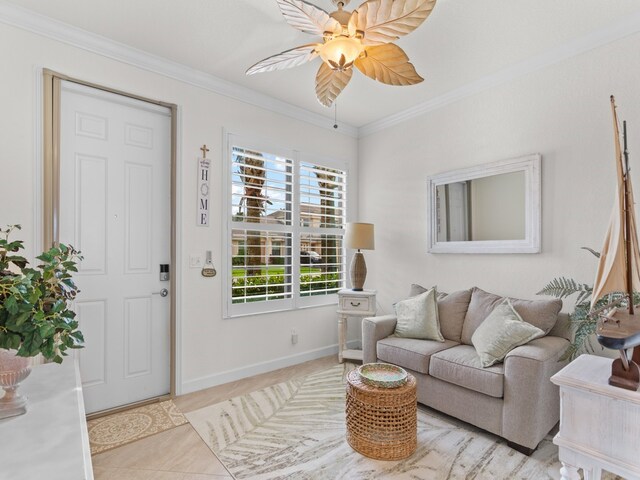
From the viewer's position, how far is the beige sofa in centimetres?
205

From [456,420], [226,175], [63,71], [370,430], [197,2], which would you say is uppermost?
[197,2]

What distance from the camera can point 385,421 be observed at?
2029 millimetres

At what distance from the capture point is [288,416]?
2.56 m

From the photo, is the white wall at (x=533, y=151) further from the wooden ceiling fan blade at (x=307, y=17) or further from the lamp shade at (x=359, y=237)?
the wooden ceiling fan blade at (x=307, y=17)

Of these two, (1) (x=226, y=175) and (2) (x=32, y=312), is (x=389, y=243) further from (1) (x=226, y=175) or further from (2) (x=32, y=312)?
(2) (x=32, y=312)

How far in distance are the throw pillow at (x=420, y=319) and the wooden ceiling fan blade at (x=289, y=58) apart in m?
2.10

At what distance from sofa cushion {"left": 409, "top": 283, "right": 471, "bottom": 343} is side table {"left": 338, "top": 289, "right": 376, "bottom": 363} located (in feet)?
2.54

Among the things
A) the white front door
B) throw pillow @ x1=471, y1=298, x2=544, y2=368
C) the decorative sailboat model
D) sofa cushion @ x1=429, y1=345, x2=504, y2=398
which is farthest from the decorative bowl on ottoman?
the white front door

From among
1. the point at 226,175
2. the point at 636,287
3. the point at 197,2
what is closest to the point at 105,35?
the point at 197,2

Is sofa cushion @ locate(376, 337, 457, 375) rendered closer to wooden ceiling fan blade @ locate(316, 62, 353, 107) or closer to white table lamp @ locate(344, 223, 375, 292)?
white table lamp @ locate(344, 223, 375, 292)

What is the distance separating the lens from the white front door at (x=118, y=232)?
2500mm

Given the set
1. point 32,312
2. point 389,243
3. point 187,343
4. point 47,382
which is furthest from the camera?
point 389,243

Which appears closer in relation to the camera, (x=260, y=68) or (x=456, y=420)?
(x=260, y=68)

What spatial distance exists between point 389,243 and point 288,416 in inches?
85.1
